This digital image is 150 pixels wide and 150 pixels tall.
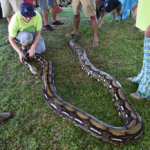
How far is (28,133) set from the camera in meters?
2.39

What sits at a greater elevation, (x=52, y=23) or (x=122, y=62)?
(x=52, y=23)

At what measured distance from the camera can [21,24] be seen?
12.1ft

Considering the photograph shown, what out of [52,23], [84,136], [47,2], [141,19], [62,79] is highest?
[47,2]

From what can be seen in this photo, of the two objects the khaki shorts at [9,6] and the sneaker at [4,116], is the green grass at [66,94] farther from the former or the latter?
the khaki shorts at [9,6]

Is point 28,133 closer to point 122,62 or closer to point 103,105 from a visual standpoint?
point 103,105

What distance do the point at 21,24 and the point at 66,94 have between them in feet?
7.44

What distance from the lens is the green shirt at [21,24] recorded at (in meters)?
3.54

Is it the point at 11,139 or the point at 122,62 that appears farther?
the point at 122,62

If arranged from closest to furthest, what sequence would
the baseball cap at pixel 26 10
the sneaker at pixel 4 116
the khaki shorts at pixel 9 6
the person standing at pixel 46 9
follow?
the sneaker at pixel 4 116 → the baseball cap at pixel 26 10 → the khaki shorts at pixel 9 6 → the person standing at pixel 46 9

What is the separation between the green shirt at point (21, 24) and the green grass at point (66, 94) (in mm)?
984

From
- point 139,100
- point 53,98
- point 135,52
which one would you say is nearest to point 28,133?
point 53,98

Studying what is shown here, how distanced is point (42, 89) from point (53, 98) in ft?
1.97

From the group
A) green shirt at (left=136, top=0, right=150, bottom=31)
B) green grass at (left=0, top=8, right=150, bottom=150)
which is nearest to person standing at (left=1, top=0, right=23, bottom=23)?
green grass at (left=0, top=8, right=150, bottom=150)

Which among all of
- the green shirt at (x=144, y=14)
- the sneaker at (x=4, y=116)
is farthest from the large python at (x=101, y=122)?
the green shirt at (x=144, y=14)
